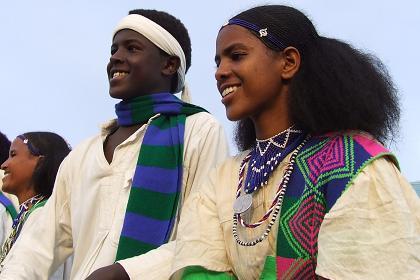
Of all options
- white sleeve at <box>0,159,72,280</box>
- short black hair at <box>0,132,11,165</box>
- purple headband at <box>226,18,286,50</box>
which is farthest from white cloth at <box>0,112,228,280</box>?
short black hair at <box>0,132,11,165</box>

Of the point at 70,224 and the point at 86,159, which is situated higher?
the point at 86,159

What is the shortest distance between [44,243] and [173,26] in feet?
4.09

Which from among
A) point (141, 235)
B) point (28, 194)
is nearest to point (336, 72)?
point (141, 235)

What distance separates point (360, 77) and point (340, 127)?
191 millimetres

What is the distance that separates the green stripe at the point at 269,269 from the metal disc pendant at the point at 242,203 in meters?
0.19

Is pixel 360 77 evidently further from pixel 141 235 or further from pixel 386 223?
pixel 141 235

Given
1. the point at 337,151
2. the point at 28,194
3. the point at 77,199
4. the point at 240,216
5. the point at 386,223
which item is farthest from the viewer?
the point at 28,194

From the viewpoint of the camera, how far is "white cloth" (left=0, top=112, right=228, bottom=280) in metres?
3.36

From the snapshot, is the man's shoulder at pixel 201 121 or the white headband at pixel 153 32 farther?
the white headband at pixel 153 32

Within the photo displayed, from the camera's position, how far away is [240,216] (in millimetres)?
2625

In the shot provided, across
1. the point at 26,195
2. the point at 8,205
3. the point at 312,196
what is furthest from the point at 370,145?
the point at 8,205

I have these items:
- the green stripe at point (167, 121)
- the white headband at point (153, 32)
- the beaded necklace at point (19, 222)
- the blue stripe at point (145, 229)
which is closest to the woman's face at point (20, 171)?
the beaded necklace at point (19, 222)

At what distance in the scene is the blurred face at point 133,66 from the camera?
3.64 m

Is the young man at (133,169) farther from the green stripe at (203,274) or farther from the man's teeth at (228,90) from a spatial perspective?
the man's teeth at (228,90)
